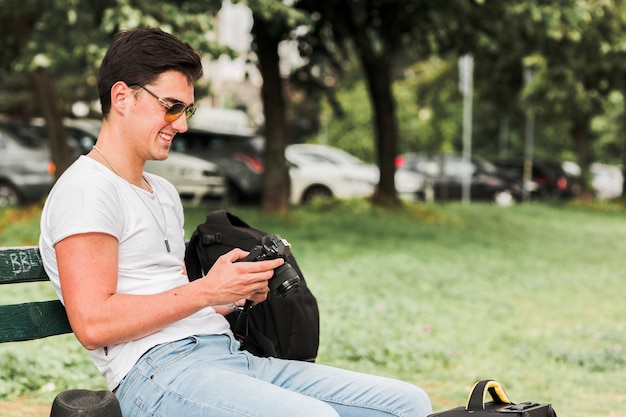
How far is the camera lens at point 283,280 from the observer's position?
8.54 ft

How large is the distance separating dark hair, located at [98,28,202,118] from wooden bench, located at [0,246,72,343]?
56 cm

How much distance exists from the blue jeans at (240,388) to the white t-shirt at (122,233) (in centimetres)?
4

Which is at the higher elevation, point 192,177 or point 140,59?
point 140,59

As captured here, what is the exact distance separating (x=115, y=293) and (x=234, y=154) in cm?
1586

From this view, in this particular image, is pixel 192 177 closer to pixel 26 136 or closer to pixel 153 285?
pixel 26 136

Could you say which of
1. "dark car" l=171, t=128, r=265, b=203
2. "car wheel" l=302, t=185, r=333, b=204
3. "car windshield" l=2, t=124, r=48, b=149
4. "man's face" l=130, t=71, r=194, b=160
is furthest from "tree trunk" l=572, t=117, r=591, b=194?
"man's face" l=130, t=71, r=194, b=160

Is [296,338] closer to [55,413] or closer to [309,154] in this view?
[55,413]

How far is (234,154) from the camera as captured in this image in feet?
59.9

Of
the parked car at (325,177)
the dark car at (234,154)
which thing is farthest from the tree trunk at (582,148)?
the dark car at (234,154)

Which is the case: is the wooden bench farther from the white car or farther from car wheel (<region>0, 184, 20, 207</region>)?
the white car

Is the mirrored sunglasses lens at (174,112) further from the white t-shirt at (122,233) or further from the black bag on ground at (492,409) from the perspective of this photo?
the black bag on ground at (492,409)

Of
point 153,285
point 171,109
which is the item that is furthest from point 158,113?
point 153,285

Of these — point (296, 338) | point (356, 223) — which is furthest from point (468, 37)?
point (296, 338)

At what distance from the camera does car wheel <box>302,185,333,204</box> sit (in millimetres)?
20266
